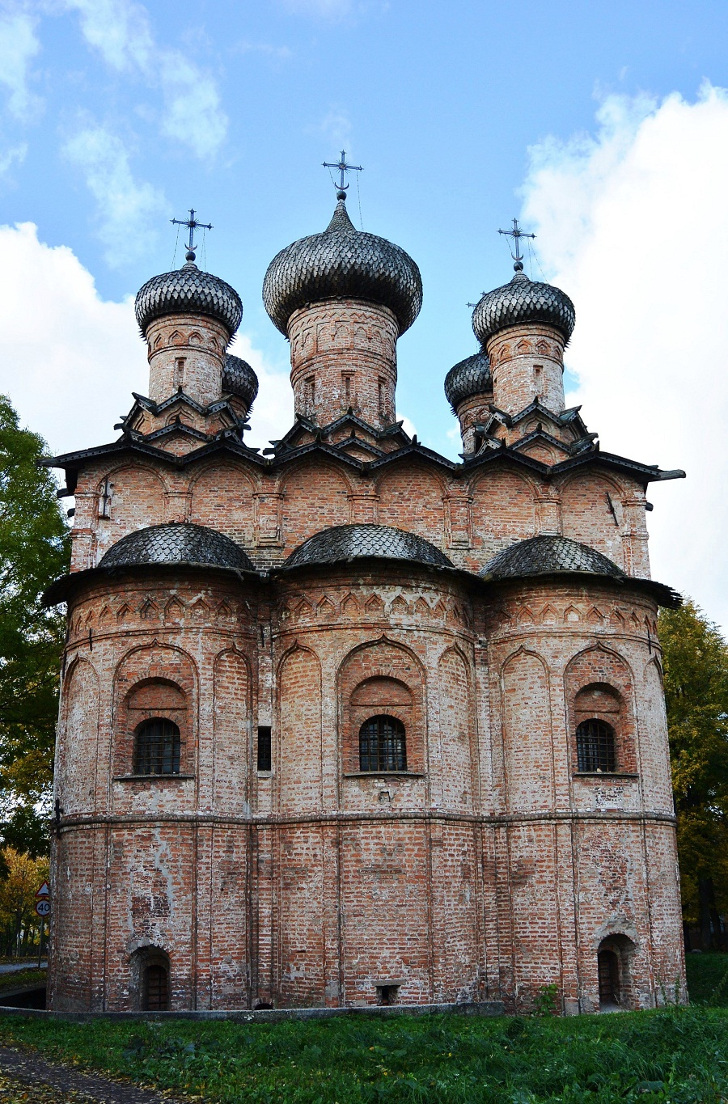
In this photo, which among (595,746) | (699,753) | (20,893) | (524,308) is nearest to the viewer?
(595,746)

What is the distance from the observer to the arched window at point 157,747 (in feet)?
40.6

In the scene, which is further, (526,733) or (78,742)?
(526,733)

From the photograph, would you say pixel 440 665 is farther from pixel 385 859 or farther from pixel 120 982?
pixel 120 982

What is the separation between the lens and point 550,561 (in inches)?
522

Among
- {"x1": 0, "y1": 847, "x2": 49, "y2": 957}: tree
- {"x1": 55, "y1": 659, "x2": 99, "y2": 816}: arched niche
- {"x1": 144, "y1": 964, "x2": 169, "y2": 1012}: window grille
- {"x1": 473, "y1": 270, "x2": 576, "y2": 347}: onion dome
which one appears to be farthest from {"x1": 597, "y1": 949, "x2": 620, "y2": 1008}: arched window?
{"x1": 0, "y1": 847, "x2": 49, "y2": 957}: tree

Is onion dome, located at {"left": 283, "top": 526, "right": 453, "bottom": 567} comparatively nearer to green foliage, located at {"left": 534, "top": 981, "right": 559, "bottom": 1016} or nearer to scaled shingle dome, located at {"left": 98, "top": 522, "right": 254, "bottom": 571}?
scaled shingle dome, located at {"left": 98, "top": 522, "right": 254, "bottom": 571}

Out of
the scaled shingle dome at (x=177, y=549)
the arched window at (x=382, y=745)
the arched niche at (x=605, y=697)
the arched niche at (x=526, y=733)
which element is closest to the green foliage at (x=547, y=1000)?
the arched niche at (x=526, y=733)

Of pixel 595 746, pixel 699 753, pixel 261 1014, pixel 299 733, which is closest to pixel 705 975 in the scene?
pixel 699 753

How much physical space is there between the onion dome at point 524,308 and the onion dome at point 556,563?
19.0 feet

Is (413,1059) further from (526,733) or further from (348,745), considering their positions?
(526,733)

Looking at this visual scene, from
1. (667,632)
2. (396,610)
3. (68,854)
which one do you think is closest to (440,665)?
(396,610)

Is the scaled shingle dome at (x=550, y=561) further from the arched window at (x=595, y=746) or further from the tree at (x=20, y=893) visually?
the tree at (x=20, y=893)

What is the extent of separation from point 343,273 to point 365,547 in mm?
6350

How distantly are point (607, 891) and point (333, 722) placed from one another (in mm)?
3865
